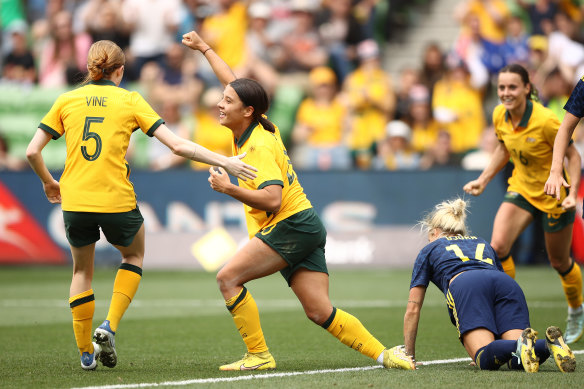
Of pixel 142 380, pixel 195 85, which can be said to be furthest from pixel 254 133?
pixel 195 85

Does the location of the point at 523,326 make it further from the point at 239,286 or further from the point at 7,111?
the point at 7,111

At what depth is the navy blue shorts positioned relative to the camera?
6.16 meters

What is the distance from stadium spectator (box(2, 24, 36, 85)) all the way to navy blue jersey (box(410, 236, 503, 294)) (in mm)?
14723

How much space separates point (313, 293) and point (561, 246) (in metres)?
3.18

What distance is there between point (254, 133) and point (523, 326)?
2.21 meters

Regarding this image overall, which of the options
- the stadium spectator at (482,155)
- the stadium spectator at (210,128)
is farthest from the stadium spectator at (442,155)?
the stadium spectator at (210,128)

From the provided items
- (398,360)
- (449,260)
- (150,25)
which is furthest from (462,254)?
(150,25)

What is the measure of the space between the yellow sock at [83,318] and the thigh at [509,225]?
3811 millimetres

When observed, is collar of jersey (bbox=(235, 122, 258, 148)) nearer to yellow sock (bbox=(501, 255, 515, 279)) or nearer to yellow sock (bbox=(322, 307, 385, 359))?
yellow sock (bbox=(322, 307, 385, 359))

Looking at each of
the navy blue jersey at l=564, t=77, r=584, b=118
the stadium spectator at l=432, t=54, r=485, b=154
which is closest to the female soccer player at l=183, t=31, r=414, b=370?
the navy blue jersey at l=564, t=77, r=584, b=118

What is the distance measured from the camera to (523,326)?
243 inches

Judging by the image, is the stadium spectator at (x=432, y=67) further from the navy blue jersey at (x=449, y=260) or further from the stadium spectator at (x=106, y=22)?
the navy blue jersey at (x=449, y=260)

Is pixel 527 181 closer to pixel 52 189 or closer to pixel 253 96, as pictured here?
pixel 253 96

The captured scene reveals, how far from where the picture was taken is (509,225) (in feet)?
28.0
